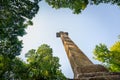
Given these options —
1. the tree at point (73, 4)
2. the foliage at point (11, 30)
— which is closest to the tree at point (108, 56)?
the tree at point (73, 4)

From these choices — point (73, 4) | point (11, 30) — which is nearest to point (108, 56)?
point (73, 4)

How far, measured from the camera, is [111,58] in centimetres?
1755

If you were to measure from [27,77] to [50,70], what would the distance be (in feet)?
3.52

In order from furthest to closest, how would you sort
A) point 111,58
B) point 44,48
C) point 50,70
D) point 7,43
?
1. point 111,58
2. point 44,48
3. point 7,43
4. point 50,70

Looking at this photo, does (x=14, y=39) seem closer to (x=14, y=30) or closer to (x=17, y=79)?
(x=14, y=30)

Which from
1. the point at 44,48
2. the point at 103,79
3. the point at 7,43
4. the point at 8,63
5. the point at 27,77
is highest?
the point at 44,48

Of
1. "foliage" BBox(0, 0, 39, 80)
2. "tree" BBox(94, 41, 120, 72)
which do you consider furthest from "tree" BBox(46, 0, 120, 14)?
"tree" BBox(94, 41, 120, 72)

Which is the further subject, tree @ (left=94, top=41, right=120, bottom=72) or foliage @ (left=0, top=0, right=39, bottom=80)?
tree @ (left=94, top=41, right=120, bottom=72)

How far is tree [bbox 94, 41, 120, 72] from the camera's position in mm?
17308

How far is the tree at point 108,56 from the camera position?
17.3 meters

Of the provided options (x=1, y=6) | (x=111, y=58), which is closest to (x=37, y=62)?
(x=1, y=6)

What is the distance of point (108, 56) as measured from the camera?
17.7m

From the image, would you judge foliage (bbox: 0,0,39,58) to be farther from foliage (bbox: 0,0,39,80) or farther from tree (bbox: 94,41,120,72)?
tree (bbox: 94,41,120,72)

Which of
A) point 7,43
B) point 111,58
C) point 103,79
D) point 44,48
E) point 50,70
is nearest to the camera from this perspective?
point 103,79
